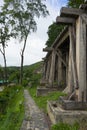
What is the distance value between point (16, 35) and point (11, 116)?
23.4 meters

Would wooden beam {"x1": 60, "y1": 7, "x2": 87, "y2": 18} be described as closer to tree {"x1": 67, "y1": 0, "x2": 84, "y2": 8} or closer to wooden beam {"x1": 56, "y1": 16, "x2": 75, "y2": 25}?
wooden beam {"x1": 56, "y1": 16, "x2": 75, "y2": 25}

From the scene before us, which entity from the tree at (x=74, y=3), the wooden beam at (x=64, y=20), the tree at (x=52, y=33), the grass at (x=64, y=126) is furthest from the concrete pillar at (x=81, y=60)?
the tree at (x=52, y=33)

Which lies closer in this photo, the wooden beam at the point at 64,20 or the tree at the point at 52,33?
the wooden beam at the point at 64,20

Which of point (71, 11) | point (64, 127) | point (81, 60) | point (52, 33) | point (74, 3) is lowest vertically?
point (64, 127)

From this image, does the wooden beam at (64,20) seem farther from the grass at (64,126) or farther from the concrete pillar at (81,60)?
the grass at (64,126)

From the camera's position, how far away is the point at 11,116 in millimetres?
8859

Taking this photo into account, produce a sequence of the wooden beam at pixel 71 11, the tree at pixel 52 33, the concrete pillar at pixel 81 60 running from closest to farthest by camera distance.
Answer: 1. the concrete pillar at pixel 81 60
2. the wooden beam at pixel 71 11
3. the tree at pixel 52 33

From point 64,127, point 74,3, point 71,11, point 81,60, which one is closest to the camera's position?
point 64,127

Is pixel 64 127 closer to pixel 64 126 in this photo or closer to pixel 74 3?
pixel 64 126

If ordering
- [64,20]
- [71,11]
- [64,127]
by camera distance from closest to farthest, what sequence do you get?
[64,127], [71,11], [64,20]

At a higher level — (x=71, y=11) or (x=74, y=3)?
(x=74, y=3)

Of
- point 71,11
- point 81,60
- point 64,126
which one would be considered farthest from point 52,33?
point 64,126

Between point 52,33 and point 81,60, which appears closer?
point 81,60

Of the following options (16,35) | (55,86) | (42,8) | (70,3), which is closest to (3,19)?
(16,35)
